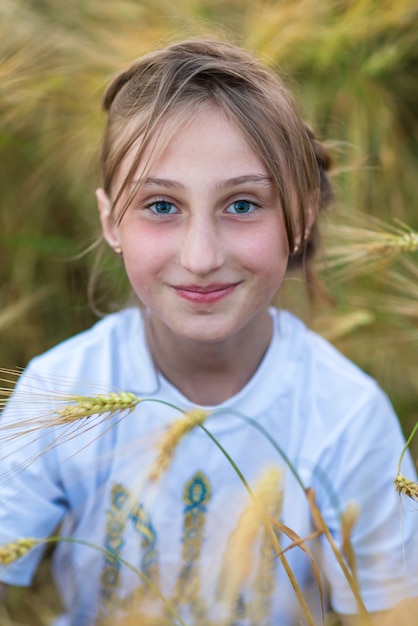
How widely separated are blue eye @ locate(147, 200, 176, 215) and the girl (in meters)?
0.02

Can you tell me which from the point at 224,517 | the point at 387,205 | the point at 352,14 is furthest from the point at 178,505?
the point at 352,14

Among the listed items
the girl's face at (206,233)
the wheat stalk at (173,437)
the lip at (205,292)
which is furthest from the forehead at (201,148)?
the wheat stalk at (173,437)

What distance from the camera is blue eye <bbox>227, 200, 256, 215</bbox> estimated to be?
2.50 feet

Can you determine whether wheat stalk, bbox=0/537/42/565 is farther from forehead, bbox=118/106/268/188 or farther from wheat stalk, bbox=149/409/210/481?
forehead, bbox=118/106/268/188

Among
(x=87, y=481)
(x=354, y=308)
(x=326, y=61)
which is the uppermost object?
(x=326, y=61)

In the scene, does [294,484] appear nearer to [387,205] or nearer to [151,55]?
[151,55]

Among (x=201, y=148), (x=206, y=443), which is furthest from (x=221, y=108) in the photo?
(x=206, y=443)

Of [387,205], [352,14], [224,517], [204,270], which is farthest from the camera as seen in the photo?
[387,205]

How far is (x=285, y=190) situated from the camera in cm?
78

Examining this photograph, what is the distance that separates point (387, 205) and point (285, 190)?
2.58ft

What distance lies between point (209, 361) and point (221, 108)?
330 millimetres

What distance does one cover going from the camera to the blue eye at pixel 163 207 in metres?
0.77

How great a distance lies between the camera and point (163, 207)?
773mm

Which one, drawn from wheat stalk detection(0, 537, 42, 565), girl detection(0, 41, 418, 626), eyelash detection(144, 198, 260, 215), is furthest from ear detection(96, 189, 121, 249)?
wheat stalk detection(0, 537, 42, 565)
